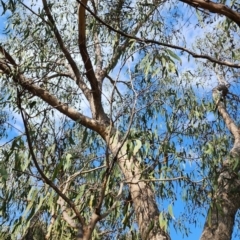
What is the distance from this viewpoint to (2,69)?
10.8 feet

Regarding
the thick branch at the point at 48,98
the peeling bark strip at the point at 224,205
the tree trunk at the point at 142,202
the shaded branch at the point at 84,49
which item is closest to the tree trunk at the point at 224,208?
the peeling bark strip at the point at 224,205

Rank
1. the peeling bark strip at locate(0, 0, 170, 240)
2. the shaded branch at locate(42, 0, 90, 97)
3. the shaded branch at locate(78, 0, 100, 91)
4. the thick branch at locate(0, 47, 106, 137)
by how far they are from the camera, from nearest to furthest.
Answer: the peeling bark strip at locate(0, 0, 170, 240)
the thick branch at locate(0, 47, 106, 137)
the shaded branch at locate(42, 0, 90, 97)
the shaded branch at locate(78, 0, 100, 91)

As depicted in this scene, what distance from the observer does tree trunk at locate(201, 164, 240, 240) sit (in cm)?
301

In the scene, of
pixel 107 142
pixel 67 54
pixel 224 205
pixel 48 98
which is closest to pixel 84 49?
pixel 67 54

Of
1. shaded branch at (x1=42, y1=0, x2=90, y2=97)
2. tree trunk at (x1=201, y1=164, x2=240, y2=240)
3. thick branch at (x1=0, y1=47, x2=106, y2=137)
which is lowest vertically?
tree trunk at (x1=201, y1=164, x2=240, y2=240)

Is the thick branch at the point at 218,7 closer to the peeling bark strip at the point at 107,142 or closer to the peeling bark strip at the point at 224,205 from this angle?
the peeling bark strip at the point at 107,142

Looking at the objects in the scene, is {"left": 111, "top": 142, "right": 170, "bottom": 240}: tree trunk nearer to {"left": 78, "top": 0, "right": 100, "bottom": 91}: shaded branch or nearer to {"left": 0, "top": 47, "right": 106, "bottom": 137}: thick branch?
{"left": 0, "top": 47, "right": 106, "bottom": 137}: thick branch

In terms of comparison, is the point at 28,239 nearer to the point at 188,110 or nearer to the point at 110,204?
the point at 110,204

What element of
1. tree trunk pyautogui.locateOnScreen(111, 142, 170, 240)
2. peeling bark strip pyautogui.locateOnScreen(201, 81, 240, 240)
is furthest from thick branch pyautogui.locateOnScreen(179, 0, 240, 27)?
peeling bark strip pyautogui.locateOnScreen(201, 81, 240, 240)

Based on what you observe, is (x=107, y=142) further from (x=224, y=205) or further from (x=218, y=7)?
(x=224, y=205)

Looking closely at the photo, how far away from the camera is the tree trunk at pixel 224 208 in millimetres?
3012

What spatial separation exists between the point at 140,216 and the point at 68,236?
51 centimetres

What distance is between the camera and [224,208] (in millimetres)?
3137


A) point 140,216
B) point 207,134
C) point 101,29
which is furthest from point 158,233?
point 101,29
